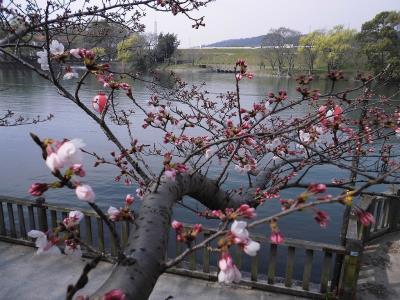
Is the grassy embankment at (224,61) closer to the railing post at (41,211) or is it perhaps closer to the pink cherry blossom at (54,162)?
the railing post at (41,211)

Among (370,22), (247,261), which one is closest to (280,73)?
(370,22)

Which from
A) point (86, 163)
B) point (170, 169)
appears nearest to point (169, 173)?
point (170, 169)

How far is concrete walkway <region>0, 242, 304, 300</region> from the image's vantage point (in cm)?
496

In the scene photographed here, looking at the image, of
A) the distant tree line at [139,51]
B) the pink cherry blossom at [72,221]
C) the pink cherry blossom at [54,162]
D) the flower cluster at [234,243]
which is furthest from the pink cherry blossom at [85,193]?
the distant tree line at [139,51]

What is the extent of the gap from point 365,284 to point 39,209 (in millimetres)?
5464

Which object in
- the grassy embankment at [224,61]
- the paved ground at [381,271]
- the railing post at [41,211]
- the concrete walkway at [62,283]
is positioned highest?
the grassy embankment at [224,61]

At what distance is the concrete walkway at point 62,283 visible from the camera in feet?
16.3

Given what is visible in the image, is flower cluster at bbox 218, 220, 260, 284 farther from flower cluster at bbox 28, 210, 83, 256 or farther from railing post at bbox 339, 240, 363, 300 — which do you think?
railing post at bbox 339, 240, 363, 300

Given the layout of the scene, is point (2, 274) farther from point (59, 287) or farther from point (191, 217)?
point (191, 217)

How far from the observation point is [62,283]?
5223 mm

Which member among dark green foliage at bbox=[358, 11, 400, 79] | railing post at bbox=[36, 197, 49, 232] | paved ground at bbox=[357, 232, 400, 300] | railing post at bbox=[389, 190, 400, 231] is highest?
dark green foliage at bbox=[358, 11, 400, 79]

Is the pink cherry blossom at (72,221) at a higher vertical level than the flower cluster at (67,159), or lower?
lower

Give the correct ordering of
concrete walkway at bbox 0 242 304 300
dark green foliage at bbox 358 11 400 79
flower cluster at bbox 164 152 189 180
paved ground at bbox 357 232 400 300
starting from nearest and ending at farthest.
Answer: flower cluster at bbox 164 152 189 180 < concrete walkway at bbox 0 242 304 300 < paved ground at bbox 357 232 400 300 < dark green foliage at bbox 358 11 400 79

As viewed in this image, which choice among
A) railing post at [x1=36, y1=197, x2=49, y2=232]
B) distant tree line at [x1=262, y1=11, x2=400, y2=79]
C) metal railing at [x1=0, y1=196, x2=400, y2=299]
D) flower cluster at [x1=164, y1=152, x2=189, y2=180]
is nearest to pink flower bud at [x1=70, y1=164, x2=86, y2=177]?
flower cluster at [x1=164, y1=152, x2=189, y2=180]
